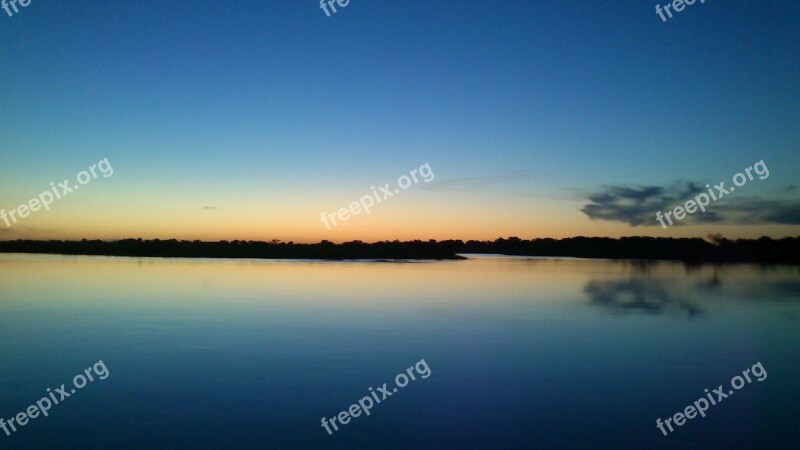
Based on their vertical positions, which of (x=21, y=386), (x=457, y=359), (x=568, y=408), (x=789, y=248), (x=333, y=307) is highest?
(x=21, y=386)

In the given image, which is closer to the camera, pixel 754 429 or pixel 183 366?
pixel 754 429

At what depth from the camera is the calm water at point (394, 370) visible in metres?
7.30

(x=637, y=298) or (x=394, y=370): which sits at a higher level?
(x=394, y=370)

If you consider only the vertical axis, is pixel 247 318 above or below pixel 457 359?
above

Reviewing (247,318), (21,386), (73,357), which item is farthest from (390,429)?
(247,318)

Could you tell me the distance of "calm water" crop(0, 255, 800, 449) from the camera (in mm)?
7305

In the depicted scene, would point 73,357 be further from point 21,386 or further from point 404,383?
point 404,383

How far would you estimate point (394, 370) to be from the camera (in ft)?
34.2

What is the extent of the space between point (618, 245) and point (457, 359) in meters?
76.9

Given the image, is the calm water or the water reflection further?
the water reflection

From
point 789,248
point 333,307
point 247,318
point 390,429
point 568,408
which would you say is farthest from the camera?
point 789,248

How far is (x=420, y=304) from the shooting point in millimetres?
20062

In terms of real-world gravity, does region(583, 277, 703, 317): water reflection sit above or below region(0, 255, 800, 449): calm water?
below

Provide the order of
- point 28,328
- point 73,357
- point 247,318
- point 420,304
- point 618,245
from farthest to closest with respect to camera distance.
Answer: point 618,245 → point 420,304 → point 247,318 → point 28,328 → point 73,357
